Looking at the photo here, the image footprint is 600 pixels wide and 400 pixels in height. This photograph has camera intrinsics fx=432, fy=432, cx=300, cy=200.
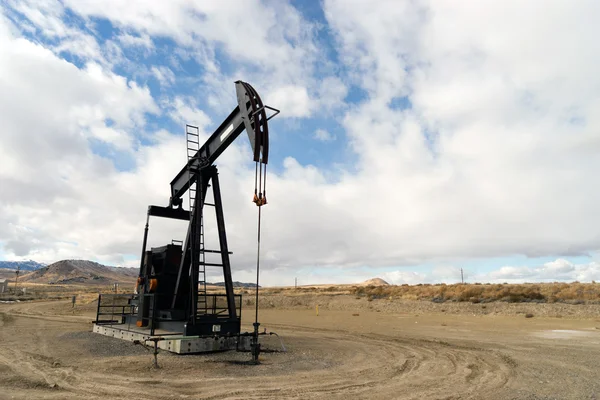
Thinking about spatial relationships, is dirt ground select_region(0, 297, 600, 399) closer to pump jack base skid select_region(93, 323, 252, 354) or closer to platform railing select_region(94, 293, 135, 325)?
pump jack base skid select_region(93, 323, 252, 354)

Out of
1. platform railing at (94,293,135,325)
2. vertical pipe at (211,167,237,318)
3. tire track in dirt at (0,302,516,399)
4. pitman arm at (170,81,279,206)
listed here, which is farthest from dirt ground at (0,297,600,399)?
pitman arm at (170,81,279,206)

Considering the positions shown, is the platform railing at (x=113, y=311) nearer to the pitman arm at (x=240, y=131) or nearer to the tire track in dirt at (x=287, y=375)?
the tire track in dirt at (x=287, y=375)

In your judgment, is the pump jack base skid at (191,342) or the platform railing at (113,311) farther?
the platform railing at (113,311)

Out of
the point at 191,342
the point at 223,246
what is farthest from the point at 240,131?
the point at 191,342

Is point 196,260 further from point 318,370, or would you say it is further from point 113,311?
point 113,311

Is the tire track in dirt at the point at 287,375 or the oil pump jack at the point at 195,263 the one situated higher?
the oil pump jack at the point at 195,263

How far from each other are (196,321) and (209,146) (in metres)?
4.62

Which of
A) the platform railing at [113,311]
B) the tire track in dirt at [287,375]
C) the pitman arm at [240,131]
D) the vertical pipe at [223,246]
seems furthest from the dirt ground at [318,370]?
the pitman arm at [240,131]

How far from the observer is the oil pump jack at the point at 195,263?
10.2 m

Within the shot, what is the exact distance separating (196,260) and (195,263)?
3.8 inches

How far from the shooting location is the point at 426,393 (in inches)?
260

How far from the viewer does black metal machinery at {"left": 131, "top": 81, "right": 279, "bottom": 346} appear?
1024 centimetres

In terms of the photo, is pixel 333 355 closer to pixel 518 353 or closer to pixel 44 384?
pixel 518 353

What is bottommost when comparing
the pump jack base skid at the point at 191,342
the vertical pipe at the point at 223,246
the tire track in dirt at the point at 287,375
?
the tire track in dirt at the point at 287,375
